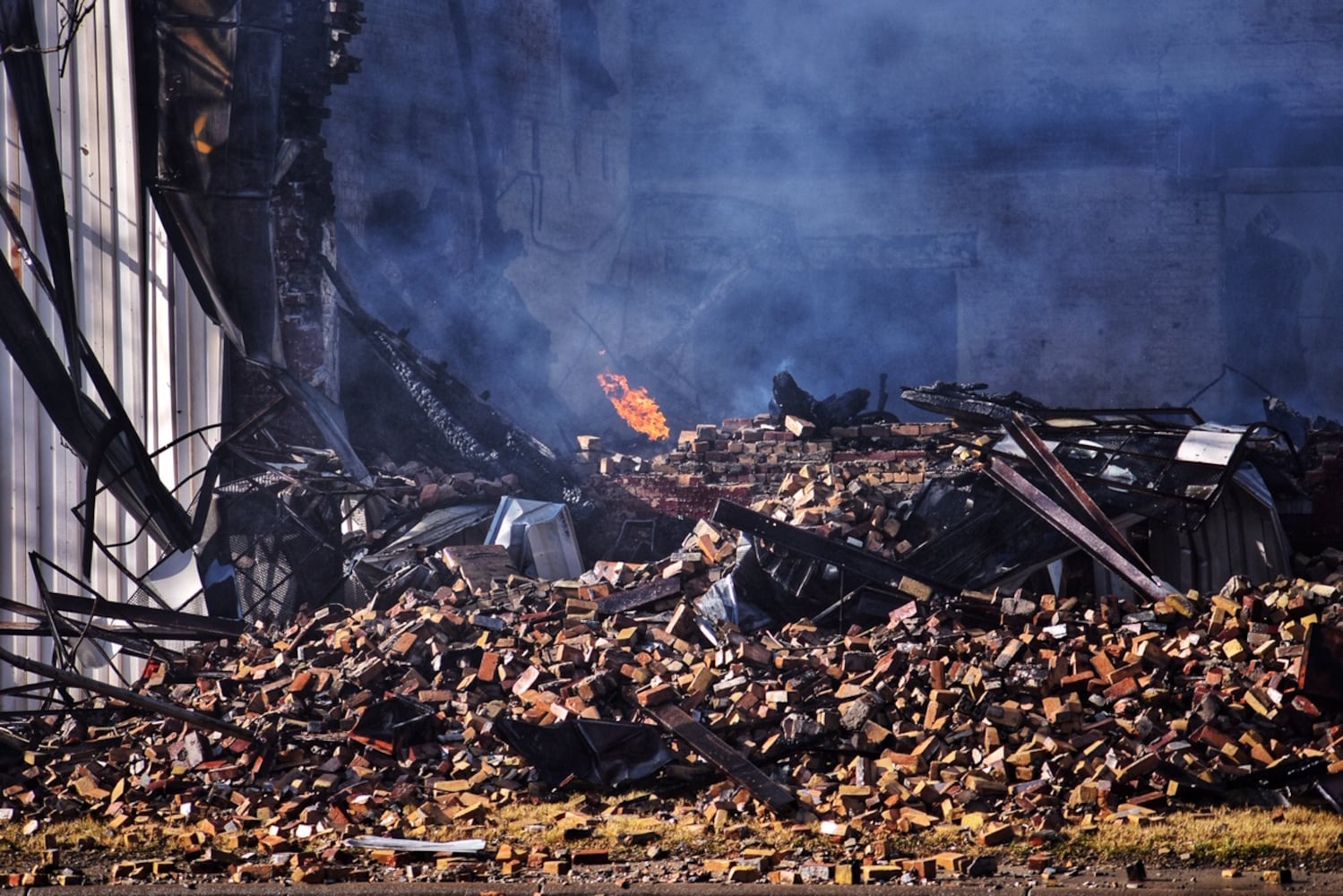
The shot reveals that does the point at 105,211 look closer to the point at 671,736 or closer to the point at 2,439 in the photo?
the point at 2,439

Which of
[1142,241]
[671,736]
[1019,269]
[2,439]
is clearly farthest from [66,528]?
[1142,241]

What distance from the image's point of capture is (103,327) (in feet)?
35.1

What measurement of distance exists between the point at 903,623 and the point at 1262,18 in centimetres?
1453

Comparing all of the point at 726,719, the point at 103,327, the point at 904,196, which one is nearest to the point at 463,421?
the point at 103,327

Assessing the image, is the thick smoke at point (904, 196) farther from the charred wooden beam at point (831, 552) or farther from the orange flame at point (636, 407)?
the charred wooden beam at point (831, 552)

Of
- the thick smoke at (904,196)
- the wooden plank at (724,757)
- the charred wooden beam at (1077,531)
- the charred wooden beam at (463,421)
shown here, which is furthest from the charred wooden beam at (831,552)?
the thick smoke at (904,196)

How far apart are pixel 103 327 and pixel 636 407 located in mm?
8739

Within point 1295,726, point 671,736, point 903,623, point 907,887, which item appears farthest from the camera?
point 903,623

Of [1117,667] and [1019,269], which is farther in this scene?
[1019,269]

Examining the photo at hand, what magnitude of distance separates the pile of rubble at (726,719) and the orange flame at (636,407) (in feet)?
29.5

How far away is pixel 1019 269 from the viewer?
19.1m

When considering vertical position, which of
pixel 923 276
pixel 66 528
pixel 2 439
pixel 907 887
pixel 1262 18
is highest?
pixel 1262 18

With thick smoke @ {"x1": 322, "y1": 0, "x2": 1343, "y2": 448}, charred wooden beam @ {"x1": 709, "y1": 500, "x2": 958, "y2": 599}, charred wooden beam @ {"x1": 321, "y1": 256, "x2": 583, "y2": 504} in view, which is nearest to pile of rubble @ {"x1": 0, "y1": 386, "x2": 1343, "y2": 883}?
charred wooden beam @ {"x1": 709, "y1": 500, "x2": 958, "y2": 599}

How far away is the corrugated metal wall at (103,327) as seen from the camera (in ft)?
33.7
